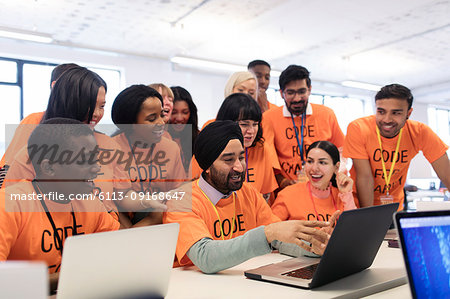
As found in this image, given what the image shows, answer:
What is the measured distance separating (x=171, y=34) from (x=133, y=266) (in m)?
6.42

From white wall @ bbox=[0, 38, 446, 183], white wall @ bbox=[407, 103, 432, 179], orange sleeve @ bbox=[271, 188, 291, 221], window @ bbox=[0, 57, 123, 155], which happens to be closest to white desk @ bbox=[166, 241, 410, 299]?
orange sleeve @ bbox=[271, 188, 291, 221]

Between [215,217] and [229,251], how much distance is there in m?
0.41

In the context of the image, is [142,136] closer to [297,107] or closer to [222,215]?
[222,215]

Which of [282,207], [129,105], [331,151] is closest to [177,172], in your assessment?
[129,105]

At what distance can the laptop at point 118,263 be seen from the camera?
3.50ft

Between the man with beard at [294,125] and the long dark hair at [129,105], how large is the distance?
1.05 m

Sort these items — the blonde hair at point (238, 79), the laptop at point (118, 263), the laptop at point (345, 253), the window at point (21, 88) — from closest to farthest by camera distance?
1. the laptop at point (118, 263)
2. the laptop at point (345, 253)
3. the blonde hair at point (238, 79)
4. the window at point (21, 88)

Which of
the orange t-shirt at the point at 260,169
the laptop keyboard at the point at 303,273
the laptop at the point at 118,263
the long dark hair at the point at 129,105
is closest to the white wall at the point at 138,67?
the orange t-shirt at the point at 260,169

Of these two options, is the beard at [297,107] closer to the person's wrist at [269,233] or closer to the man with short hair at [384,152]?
the man with short hair at [384,152]

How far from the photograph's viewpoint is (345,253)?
Answer: 1391 millimetres

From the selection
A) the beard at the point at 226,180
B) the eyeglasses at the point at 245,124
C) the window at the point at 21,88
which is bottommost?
the beard at the point at 226,180

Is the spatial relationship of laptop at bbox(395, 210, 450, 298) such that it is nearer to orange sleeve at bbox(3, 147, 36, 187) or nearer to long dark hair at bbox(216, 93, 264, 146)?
orange sleeve at bbox(3, 147, 36, 187)

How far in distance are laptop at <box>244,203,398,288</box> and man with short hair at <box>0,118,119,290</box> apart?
0.69 m

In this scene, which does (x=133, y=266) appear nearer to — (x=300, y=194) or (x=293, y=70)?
(x=300, y=194)
